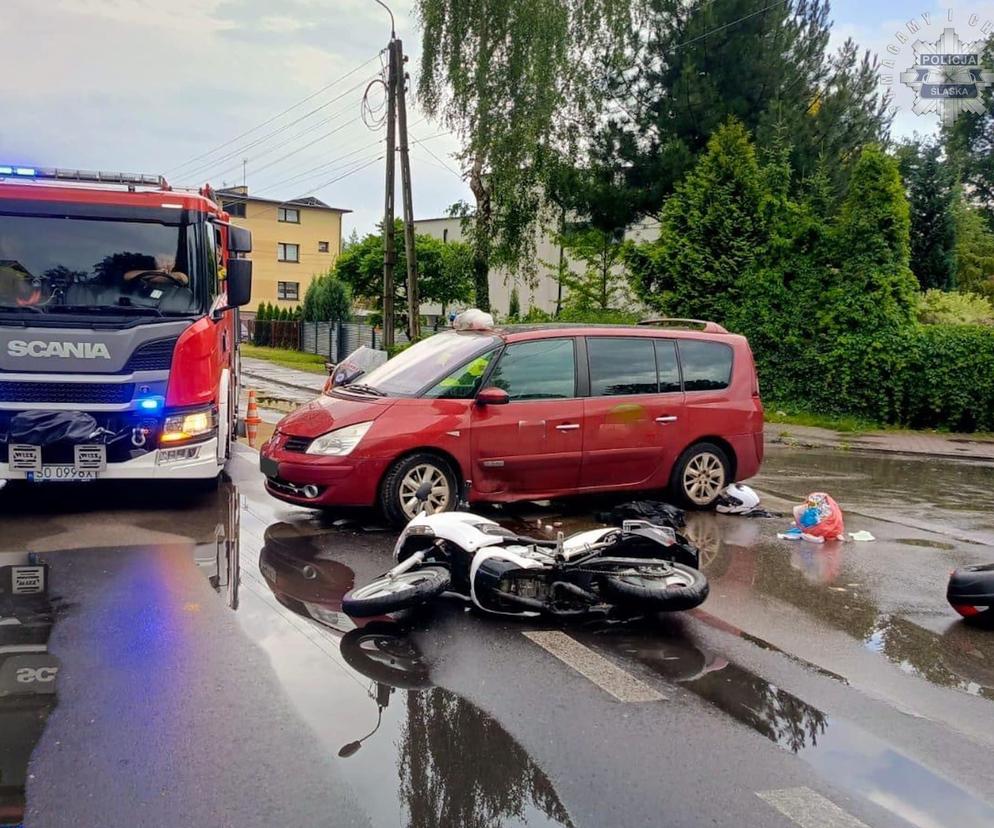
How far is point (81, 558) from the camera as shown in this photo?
22.2ft

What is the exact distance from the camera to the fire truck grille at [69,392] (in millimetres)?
7883

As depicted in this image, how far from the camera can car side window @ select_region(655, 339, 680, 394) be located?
366 inches

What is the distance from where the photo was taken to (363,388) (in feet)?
28.6

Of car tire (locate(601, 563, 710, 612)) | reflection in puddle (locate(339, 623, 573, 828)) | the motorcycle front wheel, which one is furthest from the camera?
car tire (locate(601, 563, 710, 612))

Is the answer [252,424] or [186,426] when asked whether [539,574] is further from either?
[252,424]

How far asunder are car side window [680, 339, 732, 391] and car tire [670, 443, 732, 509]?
0.61m

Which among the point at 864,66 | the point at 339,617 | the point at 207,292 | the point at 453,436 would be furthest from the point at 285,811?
the point at 864,66

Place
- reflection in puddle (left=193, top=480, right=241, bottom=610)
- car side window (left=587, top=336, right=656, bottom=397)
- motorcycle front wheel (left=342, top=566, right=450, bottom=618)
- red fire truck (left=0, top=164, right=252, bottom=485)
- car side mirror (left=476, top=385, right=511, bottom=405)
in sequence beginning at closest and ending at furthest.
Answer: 1. motorcycle front wheel (left=342, top=566, right=450, bottom=618)
2. reflection in puddle (left=193, top=480, right=241, bottom=610)
3. red fire truck (left=0, top=164, right=252, bottom=485)
4. car side mirror (left=476, top=385, right=511, bottom=405)
5. car side window (left=587, top=336, right=656, bottom=397)

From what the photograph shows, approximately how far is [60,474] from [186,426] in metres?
1.08

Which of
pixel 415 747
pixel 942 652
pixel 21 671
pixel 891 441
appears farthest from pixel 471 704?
pixel 891 441

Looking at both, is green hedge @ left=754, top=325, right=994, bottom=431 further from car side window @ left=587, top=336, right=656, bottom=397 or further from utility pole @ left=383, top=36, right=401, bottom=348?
car side window @ left=587, top=336, right=656, bottom=397

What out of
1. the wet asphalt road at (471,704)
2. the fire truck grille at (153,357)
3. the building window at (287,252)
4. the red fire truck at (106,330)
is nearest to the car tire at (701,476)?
the wet asphalt road at (471,704)

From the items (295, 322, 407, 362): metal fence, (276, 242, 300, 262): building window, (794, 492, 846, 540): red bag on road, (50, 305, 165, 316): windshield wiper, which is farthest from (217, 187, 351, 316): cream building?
(794, 492, 846, 540): red bag on road

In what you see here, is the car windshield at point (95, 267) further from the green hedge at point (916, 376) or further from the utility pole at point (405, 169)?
the utility pole at point (405, 169)
